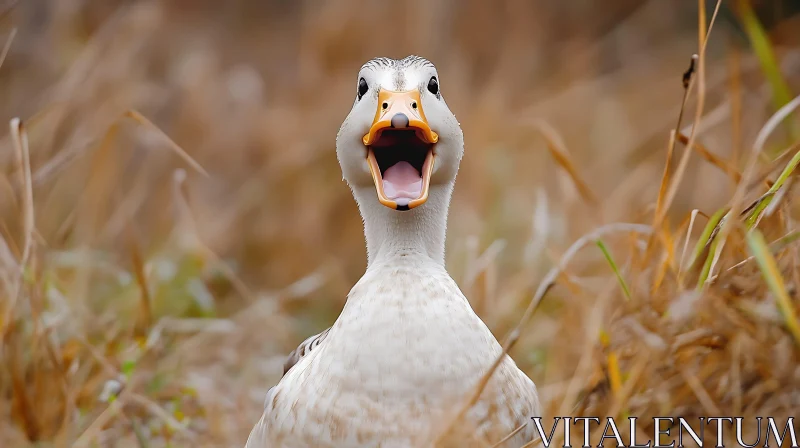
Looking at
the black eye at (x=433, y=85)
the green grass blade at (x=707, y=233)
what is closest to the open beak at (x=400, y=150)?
the black eye at (x=433, y=85)

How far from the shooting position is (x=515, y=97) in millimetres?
6629

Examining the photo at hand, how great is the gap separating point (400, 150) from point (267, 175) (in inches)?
142

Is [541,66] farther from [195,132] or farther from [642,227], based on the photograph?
[642,227]

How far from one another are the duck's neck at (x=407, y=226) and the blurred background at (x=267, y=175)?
390 millimetres

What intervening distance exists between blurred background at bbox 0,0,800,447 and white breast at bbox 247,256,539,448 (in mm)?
216

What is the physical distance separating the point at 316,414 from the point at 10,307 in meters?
1.21

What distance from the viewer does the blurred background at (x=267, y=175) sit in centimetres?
289

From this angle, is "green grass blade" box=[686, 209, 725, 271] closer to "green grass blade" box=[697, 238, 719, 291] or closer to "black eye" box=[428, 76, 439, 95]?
"green grass blade" box=[697, 238, 719, 291]

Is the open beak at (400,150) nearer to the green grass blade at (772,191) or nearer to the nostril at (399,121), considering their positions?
the nostril at (399,121)

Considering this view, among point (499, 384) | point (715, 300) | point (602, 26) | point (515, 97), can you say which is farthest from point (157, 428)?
point (602, 26)

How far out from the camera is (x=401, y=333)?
78.1 inches

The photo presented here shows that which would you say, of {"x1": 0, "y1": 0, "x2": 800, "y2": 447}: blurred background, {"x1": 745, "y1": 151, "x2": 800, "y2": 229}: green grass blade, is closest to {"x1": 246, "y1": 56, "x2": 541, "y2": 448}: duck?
{"x1": 0, "y1": 0, "x2": 800, "y2": 447}: blurred background

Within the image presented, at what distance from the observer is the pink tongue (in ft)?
6.46

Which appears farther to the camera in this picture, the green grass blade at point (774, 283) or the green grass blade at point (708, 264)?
the green grass blade at point (708, 264)
